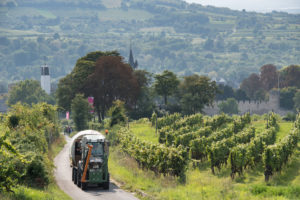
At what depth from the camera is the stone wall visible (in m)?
142

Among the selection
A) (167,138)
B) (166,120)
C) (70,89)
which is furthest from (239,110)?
(167,138)

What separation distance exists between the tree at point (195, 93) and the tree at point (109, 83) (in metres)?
9.95

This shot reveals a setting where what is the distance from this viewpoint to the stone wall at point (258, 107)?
142 meters

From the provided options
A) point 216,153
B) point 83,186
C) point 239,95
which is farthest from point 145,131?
point 239,95

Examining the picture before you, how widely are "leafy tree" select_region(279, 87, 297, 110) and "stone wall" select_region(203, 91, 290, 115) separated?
2.43 m

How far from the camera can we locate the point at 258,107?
471 feet

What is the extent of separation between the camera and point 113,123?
70.9 m

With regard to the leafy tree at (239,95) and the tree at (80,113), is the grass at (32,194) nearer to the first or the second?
the tree at (80,113)

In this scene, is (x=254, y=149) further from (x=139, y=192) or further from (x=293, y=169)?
(x=139, y=192)

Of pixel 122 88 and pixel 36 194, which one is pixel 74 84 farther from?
pixel 36 194

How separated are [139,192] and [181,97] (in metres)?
68.9

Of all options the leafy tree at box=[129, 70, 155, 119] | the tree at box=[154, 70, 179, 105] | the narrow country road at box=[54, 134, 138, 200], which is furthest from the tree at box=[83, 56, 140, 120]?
the narrow country road at box=[54, 134, 138, 200]

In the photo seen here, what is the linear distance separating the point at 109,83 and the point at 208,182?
57.2 metres

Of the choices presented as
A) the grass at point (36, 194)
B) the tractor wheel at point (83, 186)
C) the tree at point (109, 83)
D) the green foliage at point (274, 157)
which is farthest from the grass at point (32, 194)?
the tree at point (109, 83)
